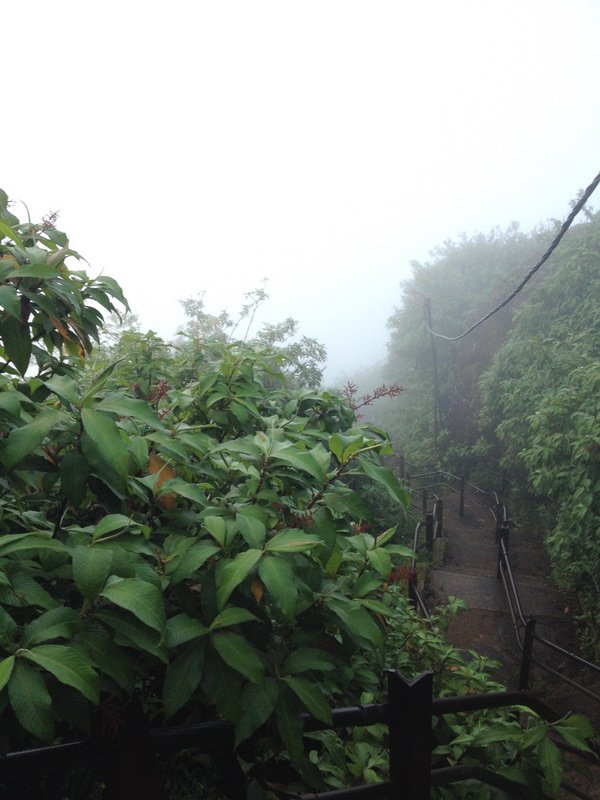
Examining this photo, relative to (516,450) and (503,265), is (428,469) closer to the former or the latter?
(516,450)

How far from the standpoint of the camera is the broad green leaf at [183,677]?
931 mm

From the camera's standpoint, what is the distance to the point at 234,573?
3.12 feet

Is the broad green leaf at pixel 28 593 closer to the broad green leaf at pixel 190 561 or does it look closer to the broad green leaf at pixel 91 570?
the broad green leaf at pixel 91 570

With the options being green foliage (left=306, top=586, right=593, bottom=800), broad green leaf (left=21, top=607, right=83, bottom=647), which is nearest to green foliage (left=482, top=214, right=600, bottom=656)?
green foliage (left=306, top=586, right=593, bottom=800)

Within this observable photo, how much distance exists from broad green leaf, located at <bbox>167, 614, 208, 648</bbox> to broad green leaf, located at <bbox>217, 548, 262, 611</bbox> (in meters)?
0.09

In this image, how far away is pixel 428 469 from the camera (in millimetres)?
17969

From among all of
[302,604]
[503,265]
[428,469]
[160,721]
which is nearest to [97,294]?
[302,604]

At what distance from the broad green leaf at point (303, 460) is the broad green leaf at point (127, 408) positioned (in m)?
0.30

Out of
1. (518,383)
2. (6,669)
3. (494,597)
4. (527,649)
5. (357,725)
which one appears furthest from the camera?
(518,383)

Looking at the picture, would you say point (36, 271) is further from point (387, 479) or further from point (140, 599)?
point (387, 479)

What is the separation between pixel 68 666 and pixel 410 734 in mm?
872

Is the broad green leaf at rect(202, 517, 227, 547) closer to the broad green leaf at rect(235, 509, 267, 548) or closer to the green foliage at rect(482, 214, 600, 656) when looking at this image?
the broad green leaf at rect(235, 509, 267, 548)

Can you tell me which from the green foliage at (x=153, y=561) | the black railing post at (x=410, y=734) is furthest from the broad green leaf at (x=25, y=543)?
the black railing post at (x=410, y=734)

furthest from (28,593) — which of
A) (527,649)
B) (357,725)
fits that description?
(527,649)
